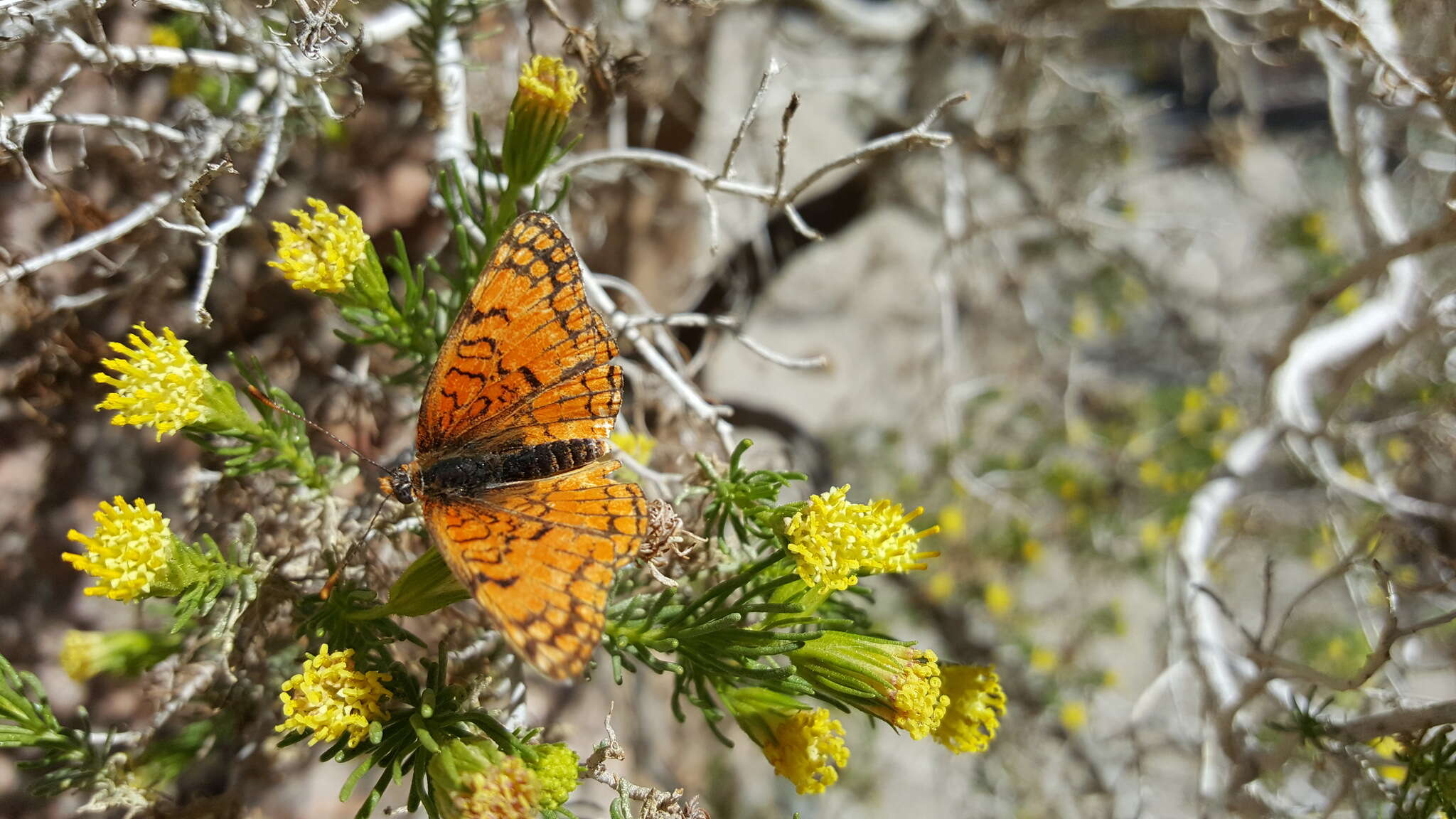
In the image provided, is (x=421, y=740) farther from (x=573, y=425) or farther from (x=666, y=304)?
(x=666, y=304)

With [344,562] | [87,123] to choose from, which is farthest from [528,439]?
[87,123]

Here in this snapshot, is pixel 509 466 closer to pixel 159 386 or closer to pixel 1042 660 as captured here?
pixel 159 386

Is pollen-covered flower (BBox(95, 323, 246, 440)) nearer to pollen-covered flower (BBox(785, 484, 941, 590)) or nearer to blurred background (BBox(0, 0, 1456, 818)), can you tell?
blurred background (BBox(0, 0, 1456, 818))

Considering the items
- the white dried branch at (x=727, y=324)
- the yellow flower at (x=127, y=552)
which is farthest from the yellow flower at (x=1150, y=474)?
the yellow flower at (x=127, y=552)

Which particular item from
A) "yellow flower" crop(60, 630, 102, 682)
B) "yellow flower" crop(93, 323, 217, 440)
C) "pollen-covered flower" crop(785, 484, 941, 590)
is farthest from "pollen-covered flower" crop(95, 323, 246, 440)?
"pollen-covered flower" crop(785, 484, 941, 590)

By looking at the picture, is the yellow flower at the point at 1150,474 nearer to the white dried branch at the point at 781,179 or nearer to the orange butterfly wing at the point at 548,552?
the white dried branch at the point at 781,179
